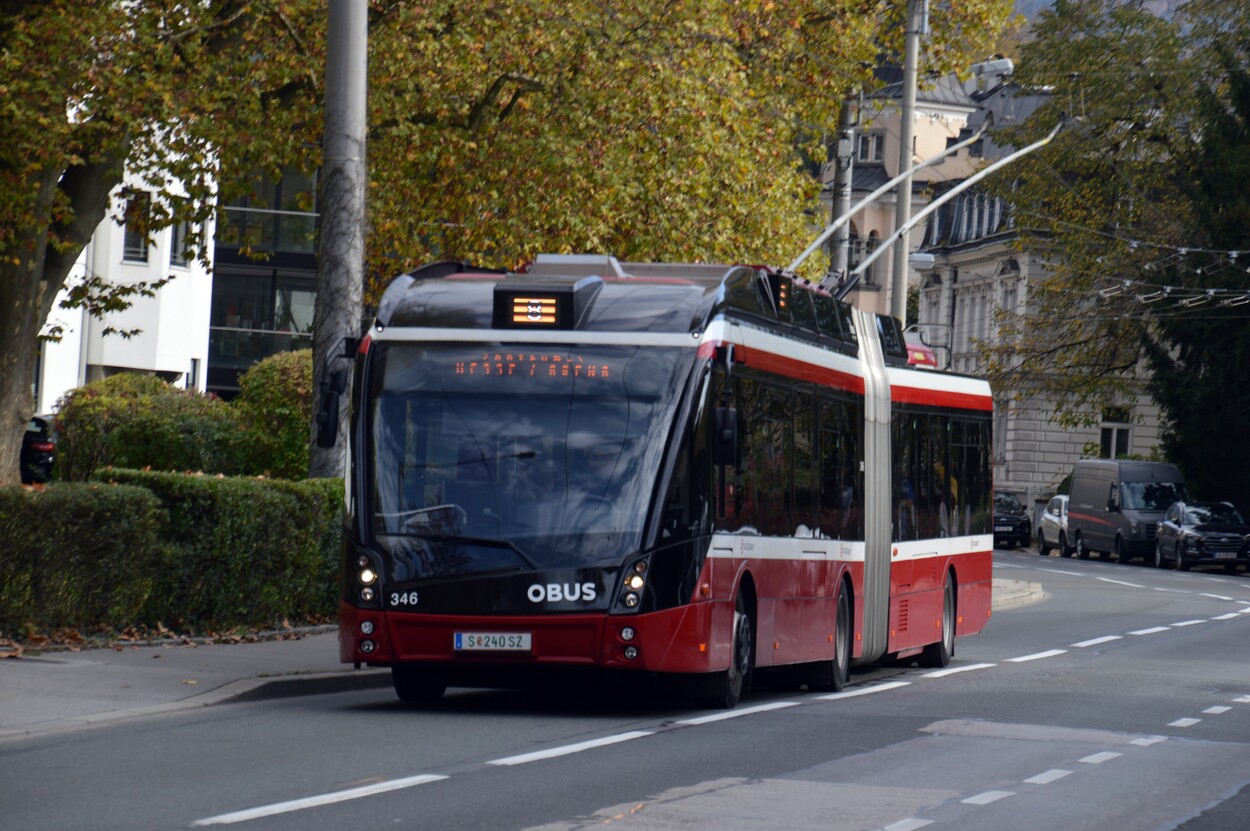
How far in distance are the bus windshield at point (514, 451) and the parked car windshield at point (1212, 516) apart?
43.2 meters

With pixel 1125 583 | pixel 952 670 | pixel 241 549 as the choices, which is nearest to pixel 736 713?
pixel 241 549

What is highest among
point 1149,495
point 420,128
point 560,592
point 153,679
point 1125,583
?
point 420,128

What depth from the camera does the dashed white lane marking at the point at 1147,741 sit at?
45.8ft

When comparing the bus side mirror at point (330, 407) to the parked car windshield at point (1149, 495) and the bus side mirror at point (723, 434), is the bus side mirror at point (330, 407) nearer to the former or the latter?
the bus side mirror at point (723, 434)

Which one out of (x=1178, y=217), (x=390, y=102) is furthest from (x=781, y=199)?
(x=1178, y=217)

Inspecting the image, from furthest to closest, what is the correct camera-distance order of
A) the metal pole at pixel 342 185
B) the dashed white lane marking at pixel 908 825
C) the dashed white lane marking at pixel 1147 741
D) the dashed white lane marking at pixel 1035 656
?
the dashed white lane marking at pixel 1035 656 < the metal pole at pixel 342 185 < the dashed white lane marking at pixel 1147 741 < the dashed white lane marking at pixel 908 825

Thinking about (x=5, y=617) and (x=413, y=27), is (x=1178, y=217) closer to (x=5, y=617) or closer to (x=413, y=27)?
(x=413, y=27)

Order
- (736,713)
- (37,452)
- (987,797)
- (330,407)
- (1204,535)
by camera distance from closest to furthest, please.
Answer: (987,797) < (330,407) < (736,713) < (37,452) < (1204,535)

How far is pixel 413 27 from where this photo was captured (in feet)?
86.0

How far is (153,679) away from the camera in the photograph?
50.1ft

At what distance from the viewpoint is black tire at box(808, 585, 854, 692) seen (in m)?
18.0

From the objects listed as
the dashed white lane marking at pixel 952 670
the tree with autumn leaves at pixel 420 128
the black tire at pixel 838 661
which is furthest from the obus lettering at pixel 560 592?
the tree with autumn leaves at pixel 420 128

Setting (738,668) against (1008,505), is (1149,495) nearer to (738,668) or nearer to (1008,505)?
(1008,505)

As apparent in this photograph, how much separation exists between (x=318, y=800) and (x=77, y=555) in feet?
25.5
